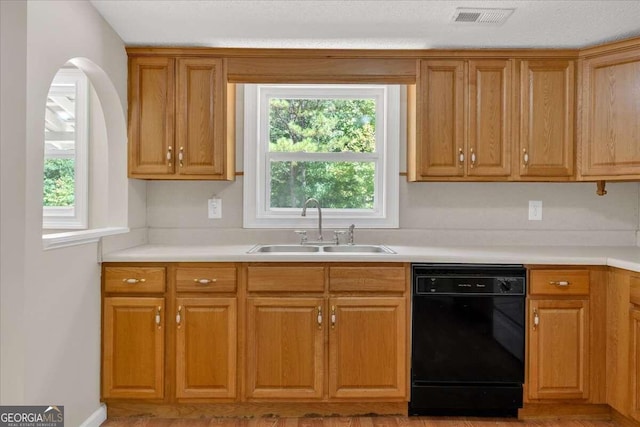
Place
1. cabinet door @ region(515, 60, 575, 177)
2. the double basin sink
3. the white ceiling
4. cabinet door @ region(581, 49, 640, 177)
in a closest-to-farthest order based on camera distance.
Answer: the white ceiling, cabinet door @ region(581, 49, 640, 177), cabinet door @ region(515, 60, 575, 177), the double basin sink

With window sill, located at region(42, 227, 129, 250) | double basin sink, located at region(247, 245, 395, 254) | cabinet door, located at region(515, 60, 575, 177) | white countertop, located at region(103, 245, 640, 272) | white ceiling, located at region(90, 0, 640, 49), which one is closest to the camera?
window sill, located at region(42, 227, 129, 250)

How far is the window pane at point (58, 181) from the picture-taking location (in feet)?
9.91

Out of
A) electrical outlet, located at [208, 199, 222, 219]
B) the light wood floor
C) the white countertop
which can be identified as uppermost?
electrical outlet, located at [208, 199, 222, 219]

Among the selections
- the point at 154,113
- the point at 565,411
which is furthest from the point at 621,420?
the point at 154,113

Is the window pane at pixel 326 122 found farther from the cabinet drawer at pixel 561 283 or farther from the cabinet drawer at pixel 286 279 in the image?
the cabinet drawer at pixel 561 283

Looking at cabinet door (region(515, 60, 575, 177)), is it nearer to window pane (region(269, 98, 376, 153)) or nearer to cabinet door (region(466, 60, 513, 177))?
cabinet door (region(466, 60, 513, 177))

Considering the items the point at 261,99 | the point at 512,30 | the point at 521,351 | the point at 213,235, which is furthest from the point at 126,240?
the point at 512,30

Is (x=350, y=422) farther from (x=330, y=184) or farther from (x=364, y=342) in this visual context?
(x=330, y=184)

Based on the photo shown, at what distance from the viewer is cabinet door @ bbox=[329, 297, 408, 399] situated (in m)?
2.46

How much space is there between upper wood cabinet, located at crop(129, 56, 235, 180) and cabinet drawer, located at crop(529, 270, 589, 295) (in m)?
1.98

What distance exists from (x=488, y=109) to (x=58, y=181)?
2.85m

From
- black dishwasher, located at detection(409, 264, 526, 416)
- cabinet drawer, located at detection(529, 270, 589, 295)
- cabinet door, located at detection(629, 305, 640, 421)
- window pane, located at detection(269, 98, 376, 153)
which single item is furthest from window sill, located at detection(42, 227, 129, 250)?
cabinet door, located at detection(629, 305, 640, 421)

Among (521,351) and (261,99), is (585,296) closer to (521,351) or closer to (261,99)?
(521,351)

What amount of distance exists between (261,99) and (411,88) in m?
1.02
